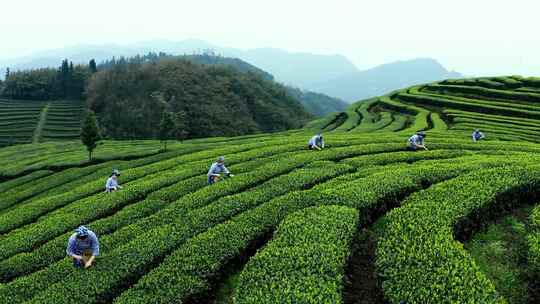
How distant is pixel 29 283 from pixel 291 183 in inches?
425

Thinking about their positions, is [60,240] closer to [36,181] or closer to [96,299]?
[96,299]

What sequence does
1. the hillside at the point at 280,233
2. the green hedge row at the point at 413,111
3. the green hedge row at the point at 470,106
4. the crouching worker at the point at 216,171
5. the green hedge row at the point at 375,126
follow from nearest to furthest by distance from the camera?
the hillside at the point at 280,233 → the crouching worker at the point at 216,171 → the green hedge row at the point at 413,111 → the green hedge row at the point at 375,126 → the green hedge row at the point at 470,106

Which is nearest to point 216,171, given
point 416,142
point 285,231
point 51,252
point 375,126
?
point 285,231

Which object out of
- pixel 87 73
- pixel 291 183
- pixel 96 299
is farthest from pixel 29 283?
pixel 87 73

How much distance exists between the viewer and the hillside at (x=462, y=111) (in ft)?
137

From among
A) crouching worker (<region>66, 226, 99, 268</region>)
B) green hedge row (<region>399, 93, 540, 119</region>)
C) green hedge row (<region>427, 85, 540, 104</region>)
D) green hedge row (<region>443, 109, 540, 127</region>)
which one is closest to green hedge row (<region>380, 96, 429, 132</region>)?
green hedge row (<region>399, 93, 540, 119</region>)

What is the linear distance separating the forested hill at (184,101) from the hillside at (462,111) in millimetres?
45741

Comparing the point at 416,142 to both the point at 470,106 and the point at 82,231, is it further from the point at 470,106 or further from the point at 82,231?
the point at 470,106

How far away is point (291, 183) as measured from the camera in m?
17.8

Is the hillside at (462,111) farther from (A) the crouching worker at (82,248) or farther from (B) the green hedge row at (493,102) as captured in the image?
(A) the crouching worker at (82,248)

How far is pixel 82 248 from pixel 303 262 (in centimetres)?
732

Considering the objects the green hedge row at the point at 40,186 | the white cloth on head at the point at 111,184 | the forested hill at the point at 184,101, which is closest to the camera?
the white cloth on head at the point at 111,184

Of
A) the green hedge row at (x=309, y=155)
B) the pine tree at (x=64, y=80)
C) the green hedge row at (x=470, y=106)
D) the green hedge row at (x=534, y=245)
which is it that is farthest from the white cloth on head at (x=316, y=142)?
the pine tree at (x=64, y=80)

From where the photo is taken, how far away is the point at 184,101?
363 ft
